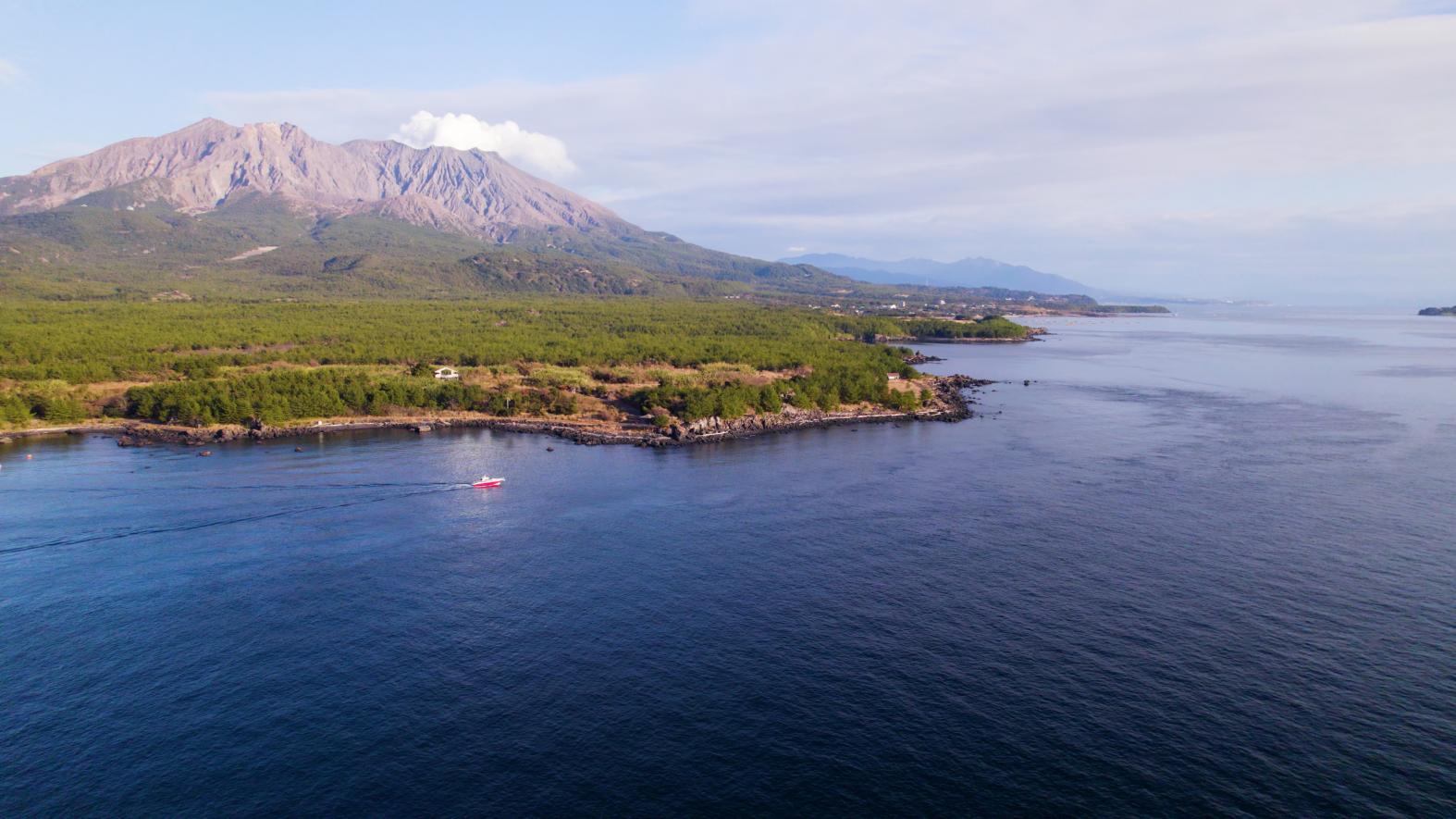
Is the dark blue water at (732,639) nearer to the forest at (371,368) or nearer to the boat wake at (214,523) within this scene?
the boat wake at (214,523)

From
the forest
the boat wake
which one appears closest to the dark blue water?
Answer: the boat wake

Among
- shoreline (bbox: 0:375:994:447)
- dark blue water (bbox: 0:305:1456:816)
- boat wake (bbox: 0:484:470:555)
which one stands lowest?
dark blue water (bbox: 0:305:1456:816)

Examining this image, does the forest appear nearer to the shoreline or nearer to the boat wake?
the shoreline

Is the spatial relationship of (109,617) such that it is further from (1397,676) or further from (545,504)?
(1397,676)

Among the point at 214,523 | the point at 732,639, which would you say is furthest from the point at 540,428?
the point at 732,639

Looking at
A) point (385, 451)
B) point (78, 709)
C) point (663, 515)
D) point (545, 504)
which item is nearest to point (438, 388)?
point (385, 451)

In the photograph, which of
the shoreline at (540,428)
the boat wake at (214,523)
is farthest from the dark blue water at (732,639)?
the shoreline at (540,428)
